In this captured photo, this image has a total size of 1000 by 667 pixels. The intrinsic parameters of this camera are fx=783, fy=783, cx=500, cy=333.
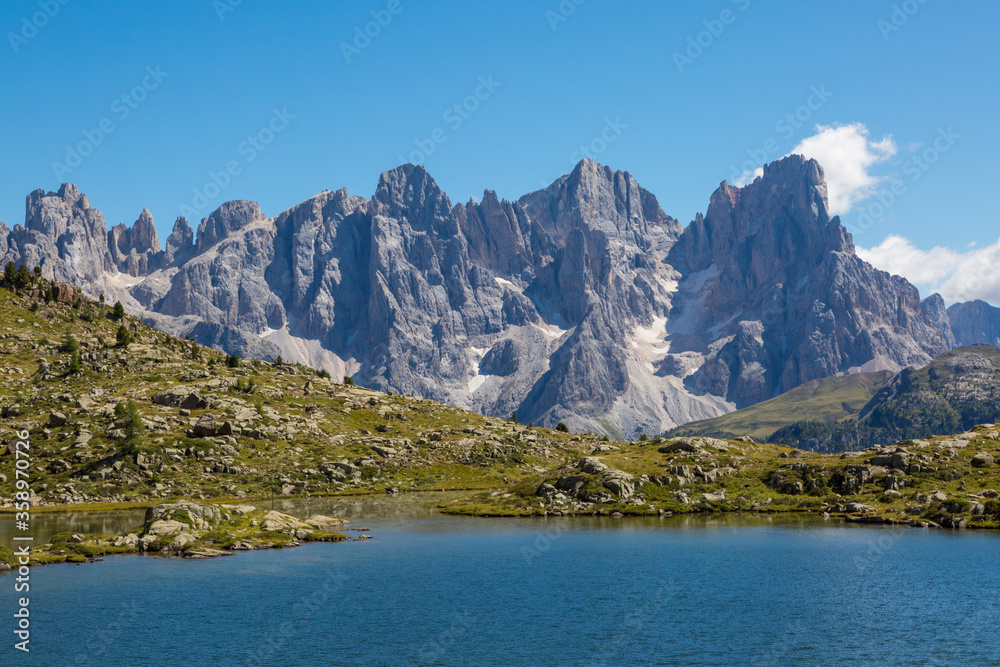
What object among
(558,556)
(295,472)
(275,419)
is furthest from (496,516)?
(275,419)

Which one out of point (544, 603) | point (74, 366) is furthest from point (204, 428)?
point (544, 603)

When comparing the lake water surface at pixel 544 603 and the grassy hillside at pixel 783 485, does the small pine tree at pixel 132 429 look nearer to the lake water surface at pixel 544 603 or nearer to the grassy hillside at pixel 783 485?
the grassy hillside at pixel 783 485

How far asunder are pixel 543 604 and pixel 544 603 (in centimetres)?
39

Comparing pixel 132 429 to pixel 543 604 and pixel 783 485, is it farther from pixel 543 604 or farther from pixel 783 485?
pixel 783 485

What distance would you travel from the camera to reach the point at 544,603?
69.9 meters

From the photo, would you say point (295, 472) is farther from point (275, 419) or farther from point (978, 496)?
point (978, 496)

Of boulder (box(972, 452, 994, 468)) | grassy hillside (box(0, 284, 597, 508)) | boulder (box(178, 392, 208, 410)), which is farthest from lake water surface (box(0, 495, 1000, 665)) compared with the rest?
boulder (box(178, 392, 208, 410))

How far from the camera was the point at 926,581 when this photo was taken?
75000 millimetres

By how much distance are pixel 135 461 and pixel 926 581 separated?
467 feet

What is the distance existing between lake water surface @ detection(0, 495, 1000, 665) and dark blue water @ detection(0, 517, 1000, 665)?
0.79 ft

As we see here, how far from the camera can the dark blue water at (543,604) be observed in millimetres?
54938

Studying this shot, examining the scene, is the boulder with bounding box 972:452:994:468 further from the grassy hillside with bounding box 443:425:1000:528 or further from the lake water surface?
the lake water surface

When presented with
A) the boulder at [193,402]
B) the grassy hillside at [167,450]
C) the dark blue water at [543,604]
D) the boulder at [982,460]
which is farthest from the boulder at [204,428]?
the boulder at [982,460]

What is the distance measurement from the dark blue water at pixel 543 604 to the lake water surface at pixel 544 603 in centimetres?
24
